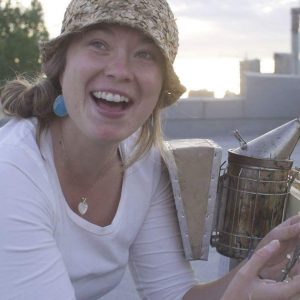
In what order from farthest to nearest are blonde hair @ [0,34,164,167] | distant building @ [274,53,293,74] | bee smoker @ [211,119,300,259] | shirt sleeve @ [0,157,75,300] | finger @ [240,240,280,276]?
distant building @ [274,53,293,74] < bee smoker @ [211,119,300,259] < blonde hair @ [0,34,164,167] < shirt sleeve @ [0,157,75,300] < finger @ [240,240,280,276]

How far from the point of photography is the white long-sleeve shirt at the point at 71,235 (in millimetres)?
1438

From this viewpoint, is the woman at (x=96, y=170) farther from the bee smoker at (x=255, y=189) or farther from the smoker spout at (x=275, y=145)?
the smoker spout at (x=275, y=145)

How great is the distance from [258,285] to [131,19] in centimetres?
70

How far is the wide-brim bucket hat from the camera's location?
149 cm

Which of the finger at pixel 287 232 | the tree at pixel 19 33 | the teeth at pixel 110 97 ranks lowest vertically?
the finger at pixel 287 232

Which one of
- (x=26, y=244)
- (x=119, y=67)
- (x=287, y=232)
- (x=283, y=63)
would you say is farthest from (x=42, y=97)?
(x=283, y=63)

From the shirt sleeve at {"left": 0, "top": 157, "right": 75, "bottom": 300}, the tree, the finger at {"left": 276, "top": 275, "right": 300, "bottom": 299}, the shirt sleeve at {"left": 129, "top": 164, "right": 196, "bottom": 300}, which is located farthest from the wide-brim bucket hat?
the tree

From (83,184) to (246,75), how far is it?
6.17 m

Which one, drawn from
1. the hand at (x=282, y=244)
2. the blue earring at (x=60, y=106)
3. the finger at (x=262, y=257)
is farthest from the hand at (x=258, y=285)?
the blue earring at (x=60, y=106)

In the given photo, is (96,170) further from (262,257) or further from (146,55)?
Answer: (262,257)

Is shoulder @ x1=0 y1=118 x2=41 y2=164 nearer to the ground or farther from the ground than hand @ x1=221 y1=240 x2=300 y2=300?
farther from the ground

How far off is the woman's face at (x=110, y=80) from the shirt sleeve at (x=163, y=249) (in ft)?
1.28

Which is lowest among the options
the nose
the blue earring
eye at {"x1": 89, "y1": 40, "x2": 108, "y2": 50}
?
the blue earring

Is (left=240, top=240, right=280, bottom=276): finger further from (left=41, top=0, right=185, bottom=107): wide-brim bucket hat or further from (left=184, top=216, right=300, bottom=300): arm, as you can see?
(left=41, top=0, right=185, bottom=107): wide-brim bucket hat
